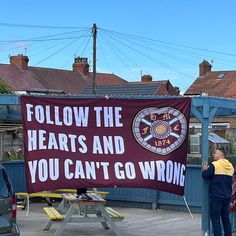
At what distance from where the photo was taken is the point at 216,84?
148 feet

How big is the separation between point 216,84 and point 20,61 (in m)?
21.7

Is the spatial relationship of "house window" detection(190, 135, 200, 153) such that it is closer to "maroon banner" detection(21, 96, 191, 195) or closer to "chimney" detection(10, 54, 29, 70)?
"maroon banner" detection(21, 96, 191, 195)

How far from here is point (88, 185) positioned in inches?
351

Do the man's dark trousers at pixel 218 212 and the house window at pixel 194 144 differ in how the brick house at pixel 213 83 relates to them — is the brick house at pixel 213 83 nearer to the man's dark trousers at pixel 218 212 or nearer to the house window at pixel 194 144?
the house window at pixel 194 144

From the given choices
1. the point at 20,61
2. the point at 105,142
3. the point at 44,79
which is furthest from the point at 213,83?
the point at 105,142

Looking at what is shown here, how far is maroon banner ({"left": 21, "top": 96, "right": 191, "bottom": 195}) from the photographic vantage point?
→ 8789mm

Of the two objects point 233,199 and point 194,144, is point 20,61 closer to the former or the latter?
point 194,144

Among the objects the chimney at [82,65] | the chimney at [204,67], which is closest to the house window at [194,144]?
the chimney at [204,67]

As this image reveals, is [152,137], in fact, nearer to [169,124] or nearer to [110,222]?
[169,124]

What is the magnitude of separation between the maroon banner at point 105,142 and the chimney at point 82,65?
2234 inches

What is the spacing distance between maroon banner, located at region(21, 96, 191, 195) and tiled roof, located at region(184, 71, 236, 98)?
3408cm

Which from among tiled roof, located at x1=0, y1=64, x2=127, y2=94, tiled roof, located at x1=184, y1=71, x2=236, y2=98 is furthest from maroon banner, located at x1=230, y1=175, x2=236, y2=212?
tiled roof, located at x1=0, y1=64, x2=127, y2=94

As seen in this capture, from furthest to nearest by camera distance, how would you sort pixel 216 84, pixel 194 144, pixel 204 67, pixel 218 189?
pixel 204 67
pixel 216 84
pixel 194 144
pixel 218 189

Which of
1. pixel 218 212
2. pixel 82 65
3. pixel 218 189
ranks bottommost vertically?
pixel 218 212
